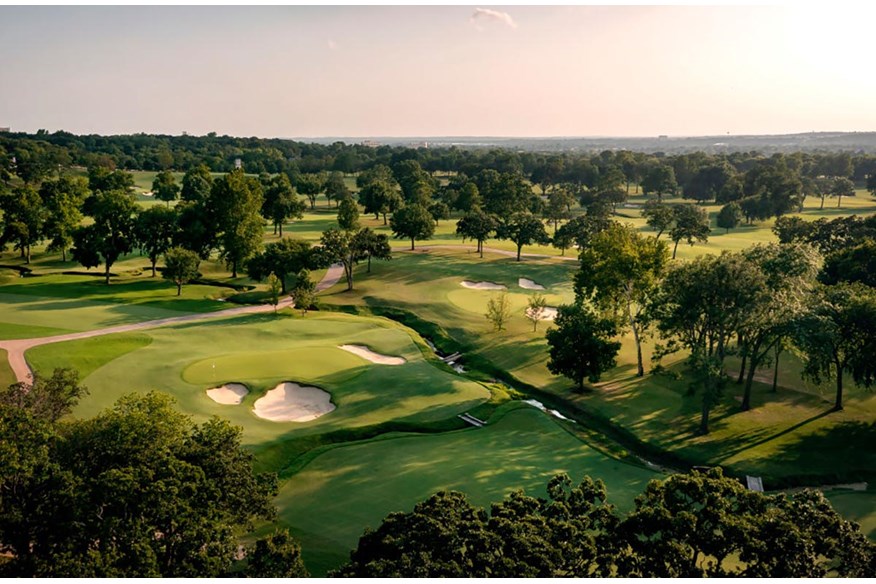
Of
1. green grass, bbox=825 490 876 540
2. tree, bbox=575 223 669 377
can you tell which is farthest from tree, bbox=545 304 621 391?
green grass, bbox=825 490 876 540

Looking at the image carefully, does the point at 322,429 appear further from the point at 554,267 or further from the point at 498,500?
the point at 554,267

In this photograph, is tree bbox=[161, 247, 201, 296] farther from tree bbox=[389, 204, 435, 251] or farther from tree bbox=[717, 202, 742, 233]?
tree bbox=[717, 202, 742, 233]

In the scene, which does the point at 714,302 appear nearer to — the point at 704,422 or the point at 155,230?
the point at 704,422

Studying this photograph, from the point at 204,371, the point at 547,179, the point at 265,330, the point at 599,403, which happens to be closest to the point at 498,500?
the point at 599,403

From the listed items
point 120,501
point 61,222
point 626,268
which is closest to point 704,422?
point 626,268

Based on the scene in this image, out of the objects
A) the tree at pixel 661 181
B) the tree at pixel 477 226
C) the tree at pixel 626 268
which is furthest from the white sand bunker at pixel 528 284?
the tree at pixel 661 181

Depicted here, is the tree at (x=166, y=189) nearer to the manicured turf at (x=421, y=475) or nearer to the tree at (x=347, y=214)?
the tree at (x=347, y=214)
